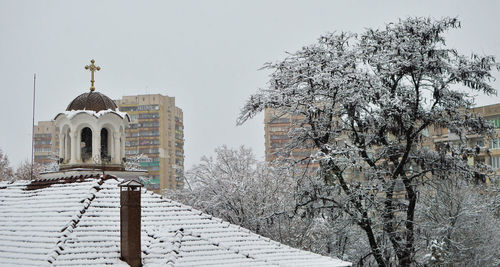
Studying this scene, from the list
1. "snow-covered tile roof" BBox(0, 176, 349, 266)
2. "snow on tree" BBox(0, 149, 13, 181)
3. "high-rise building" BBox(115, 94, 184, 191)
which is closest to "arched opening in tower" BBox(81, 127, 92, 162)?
"snow-covered tile roof" BBox(0, 176, 349, 266)

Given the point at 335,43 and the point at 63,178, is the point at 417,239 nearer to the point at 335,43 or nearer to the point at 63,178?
the point at 335,43

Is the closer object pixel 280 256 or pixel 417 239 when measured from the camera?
pixel 280 256

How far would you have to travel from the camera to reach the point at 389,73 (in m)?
22.5

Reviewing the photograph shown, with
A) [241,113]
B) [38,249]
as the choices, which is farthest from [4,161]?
[38,249]

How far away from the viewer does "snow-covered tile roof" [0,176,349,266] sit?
13.6 m

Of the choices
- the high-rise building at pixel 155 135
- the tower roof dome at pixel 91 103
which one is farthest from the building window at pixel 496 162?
the high-rise building at pixel 155 135

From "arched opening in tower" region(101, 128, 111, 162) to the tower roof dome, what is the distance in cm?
71

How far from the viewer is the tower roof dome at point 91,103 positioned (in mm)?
18281

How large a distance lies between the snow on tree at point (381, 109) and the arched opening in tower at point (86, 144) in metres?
7.01

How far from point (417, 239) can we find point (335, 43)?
8.28 metres

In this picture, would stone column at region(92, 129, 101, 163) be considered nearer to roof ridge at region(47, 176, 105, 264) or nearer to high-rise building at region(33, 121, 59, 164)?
roof ridge at region(47, 176, 105, 264)

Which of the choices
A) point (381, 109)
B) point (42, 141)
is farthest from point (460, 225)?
point (42, 141)

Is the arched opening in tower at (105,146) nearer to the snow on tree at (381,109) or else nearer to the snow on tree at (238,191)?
the snow on tree at (381,109)

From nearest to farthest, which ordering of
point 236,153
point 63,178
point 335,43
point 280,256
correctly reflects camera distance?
1. point 280,256
2. point 63,178
3. point 335,43
4. point 236,153
